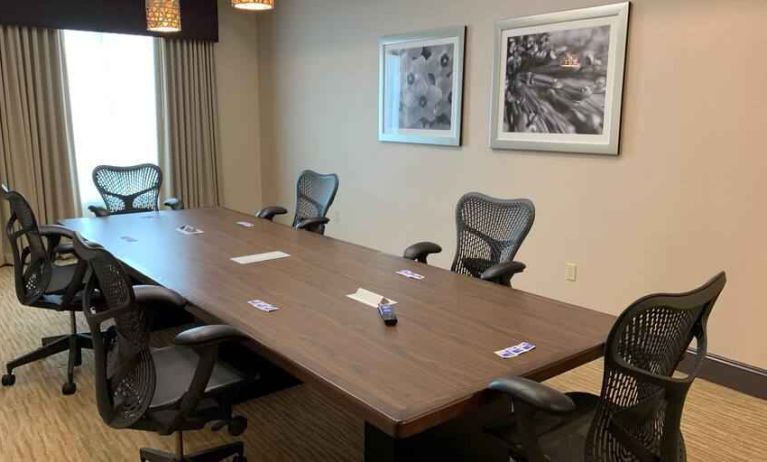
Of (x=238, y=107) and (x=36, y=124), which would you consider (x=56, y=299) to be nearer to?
(x=36, y=124)

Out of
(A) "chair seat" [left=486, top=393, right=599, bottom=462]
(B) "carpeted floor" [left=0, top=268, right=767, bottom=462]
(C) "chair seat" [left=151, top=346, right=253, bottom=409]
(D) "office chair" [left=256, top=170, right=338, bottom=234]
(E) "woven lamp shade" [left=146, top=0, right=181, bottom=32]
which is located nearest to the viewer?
(A) "chair seat" [left=486, top=393, right=599, bottom=462]

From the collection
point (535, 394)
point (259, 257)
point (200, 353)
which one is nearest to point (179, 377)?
point (200, 353)

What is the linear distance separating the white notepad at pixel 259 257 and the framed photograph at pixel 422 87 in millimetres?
2038

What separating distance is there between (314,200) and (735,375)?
278cm

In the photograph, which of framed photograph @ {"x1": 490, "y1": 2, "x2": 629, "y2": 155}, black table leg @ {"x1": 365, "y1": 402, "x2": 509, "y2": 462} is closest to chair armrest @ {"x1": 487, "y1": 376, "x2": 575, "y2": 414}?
black table leg @ {"x1": 365, "y1": 402, "x2": 509, "y2": 462}

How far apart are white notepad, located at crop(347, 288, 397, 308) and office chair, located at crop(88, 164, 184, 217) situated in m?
2.72

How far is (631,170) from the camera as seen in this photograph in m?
3.53

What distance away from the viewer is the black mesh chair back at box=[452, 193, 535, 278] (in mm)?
2902

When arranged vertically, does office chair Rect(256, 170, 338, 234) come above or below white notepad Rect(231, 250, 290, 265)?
above

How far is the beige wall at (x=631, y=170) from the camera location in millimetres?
3074

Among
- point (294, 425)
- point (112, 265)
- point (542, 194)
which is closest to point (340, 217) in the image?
point (542, 194)

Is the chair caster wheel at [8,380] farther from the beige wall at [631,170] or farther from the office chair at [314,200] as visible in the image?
the beige wall at [631,170]

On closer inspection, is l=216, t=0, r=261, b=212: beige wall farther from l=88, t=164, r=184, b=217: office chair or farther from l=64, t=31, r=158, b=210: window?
l=88, t=164, r=184, b=217: office chair

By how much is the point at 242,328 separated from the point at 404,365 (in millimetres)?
595
